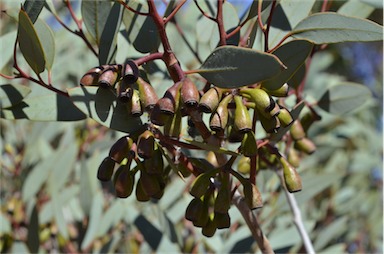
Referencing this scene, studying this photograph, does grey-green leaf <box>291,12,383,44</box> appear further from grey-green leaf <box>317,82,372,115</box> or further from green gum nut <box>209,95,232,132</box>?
grey-green leaf <box>317,82,372,115</box>

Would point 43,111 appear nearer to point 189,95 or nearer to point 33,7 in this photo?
point 33,7

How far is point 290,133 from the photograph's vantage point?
0.83 m

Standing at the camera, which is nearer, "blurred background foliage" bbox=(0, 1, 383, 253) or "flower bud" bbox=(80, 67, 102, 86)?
"flower bud" bbox=(80, 67, 102, 86)

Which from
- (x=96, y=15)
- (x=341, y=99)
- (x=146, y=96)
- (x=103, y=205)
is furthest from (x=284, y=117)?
(x=103, y=205)

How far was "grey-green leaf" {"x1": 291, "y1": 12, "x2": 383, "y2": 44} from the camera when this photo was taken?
2.01ft

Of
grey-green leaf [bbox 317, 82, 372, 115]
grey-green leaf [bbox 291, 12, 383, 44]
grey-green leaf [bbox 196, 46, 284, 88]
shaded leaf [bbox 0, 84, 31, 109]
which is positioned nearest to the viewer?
grey-green leaf [bbox 196, 46, 284, 88]

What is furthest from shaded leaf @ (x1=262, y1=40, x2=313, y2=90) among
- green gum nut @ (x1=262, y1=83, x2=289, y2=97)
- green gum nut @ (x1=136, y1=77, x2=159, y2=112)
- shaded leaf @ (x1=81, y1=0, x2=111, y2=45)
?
shaded leaf @ (x1=81, y1=0, x2=111, y2=45)

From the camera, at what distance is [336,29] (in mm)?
634

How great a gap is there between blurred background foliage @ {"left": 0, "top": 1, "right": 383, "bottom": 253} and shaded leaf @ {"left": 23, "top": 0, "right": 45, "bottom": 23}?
145 mm

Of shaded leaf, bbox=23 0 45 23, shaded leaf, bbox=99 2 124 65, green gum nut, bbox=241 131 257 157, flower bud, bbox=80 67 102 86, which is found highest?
shaded leaf, bbox=23 0 45 23

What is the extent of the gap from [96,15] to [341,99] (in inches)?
17.3

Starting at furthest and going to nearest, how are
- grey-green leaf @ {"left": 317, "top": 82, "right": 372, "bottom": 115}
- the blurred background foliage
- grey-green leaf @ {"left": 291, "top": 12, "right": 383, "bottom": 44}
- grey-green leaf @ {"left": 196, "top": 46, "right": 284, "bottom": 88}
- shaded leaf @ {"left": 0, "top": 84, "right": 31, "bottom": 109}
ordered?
the blurred background foliage → grey-green leaf @ {"left": 317, "top": 82, "right": 372, "bottom": 115} → shaded leaf @ {"left": 0, "top": 84, "right": 31, "bottom": 109} → grey-green leaf @ {"left": 291, "top": 12, "right": 383, "bottom": 44} → grey-green leaf @ {"left": 196, "top": 46, "right": 284, "bottom": 88}

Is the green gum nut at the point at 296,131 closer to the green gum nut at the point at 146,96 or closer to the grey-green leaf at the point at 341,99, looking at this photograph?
the grey-green leaf at the point at 341,99

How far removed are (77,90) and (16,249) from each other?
2.17 feet
